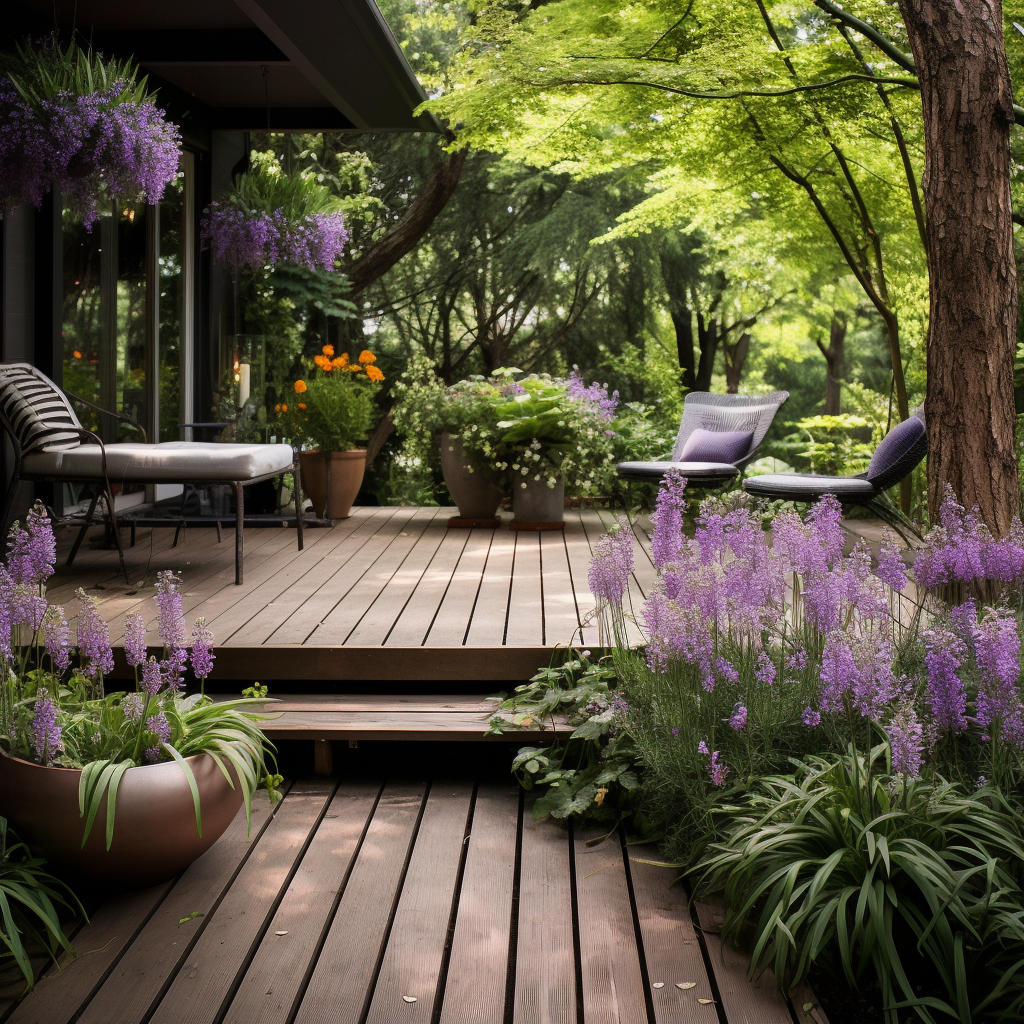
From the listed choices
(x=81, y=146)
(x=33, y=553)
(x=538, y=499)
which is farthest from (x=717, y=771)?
(x=538, y=499)

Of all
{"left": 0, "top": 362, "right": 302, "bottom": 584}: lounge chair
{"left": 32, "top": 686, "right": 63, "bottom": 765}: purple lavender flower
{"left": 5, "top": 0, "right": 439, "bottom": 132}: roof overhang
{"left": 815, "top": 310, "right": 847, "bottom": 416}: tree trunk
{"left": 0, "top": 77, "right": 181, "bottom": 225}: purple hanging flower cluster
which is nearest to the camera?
{"left": 32, "top": 686, "right": 63, "bottom": 765}: purple lavender flower

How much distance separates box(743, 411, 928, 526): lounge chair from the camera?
555 cm

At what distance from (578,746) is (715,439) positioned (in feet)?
13.3

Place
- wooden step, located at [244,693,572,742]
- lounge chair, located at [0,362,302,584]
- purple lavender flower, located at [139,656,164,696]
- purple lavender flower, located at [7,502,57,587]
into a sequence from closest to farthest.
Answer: purple lavender flower, located at [139,656,164,696] → purple lavender flower, located at [7,502,57,587] → wooden step, located at [244,693,572,742] → lounge chair, located at [0,362,302,584]

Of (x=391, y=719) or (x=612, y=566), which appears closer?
(x=612, y=566)

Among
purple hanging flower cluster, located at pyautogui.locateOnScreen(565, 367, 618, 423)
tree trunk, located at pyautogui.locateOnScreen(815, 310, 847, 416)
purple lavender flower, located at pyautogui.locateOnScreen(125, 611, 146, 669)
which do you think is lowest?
purple lavender flower, located at pyautogui.locateOnScreen(125, 611, 146, 669)

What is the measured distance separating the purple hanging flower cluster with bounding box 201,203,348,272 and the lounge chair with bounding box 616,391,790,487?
2410mm

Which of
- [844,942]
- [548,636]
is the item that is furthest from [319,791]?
[844,942]

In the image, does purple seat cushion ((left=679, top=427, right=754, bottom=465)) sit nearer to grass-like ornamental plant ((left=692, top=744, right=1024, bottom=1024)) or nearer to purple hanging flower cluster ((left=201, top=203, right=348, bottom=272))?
purple hanging flower cluster ((left=201, top=203, right=348, bottom=272))

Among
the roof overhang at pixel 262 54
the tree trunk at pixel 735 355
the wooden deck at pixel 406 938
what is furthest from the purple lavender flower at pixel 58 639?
the tree trunk at pixel 735 355

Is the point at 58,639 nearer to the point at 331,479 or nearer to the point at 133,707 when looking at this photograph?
the point at 133,707

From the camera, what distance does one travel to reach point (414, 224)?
35.1 feet

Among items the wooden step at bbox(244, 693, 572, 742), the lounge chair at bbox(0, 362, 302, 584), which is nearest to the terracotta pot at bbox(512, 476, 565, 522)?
the lounge chair at bbox(0, 362, 302, 584)

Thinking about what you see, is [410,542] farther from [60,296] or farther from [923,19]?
[923,19]
